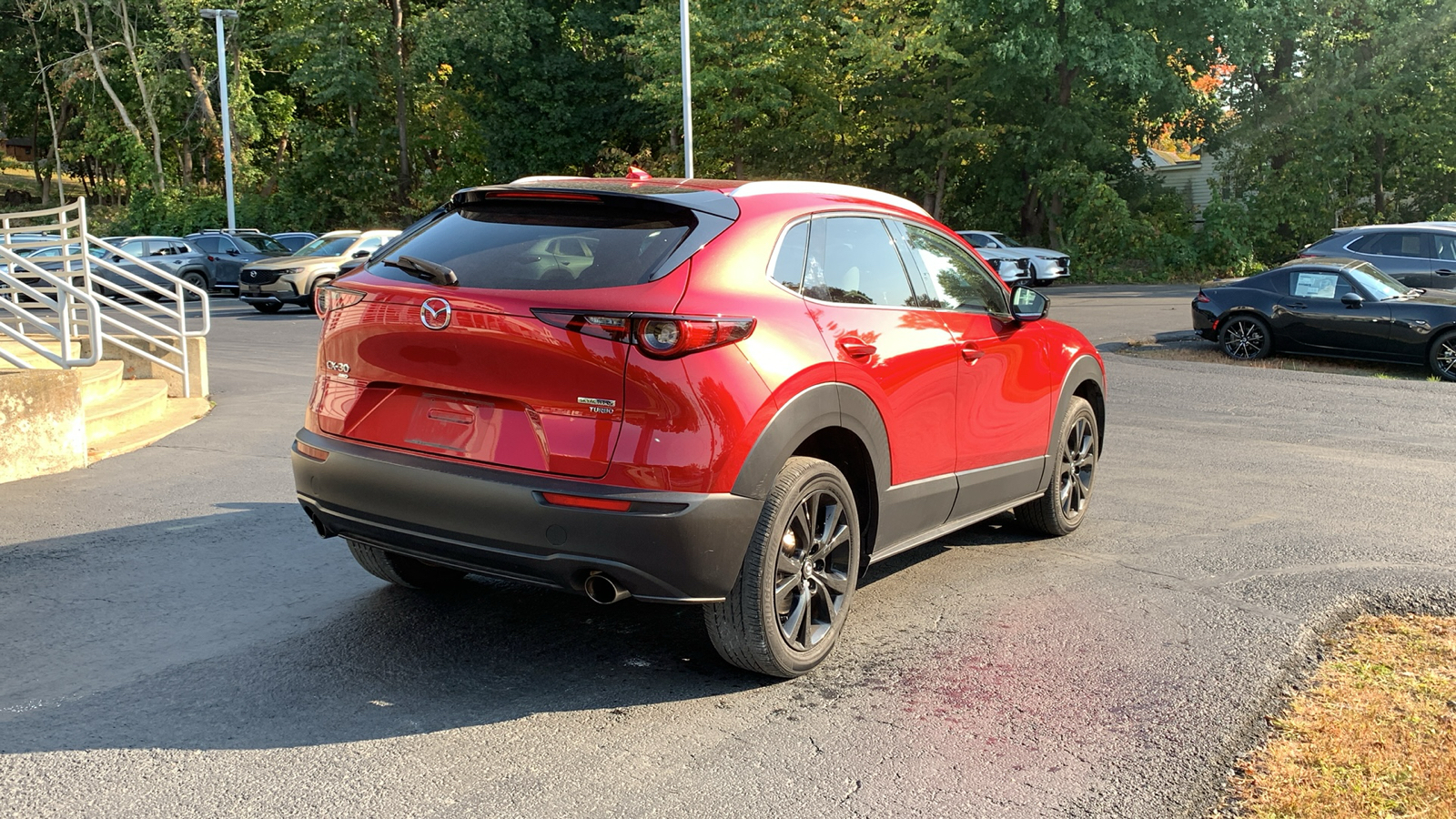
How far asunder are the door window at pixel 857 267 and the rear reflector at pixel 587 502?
1.16m

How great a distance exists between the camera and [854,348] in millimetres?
4750

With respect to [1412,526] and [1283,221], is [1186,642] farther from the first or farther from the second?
[1283,221]

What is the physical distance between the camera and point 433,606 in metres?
5.34

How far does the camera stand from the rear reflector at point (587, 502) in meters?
4.02

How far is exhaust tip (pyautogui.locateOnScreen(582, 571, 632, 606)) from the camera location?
4.13 metres

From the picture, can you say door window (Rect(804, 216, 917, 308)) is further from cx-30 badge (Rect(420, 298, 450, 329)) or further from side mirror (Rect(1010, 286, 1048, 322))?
cx-30 badge (Rect(420, 298, 450, 329))

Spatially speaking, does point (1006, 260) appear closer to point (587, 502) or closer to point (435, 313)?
point (435, 313)

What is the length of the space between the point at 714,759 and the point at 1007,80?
111 feet

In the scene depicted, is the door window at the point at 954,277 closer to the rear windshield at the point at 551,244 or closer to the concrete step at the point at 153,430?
the rear windshield at the point at 551,244

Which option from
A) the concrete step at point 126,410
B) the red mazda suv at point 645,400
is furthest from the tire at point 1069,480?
the concrete step at point 126,410

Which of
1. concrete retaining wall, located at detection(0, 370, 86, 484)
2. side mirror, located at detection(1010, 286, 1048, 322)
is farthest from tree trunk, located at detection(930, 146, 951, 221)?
side mirror, located at detection(1010, 286, 1048, 322)

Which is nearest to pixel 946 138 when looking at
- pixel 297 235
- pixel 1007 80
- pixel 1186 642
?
pixel 1007 80

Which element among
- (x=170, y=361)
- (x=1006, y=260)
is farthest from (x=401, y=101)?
(x=170, y=361)

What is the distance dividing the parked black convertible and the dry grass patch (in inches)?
447
